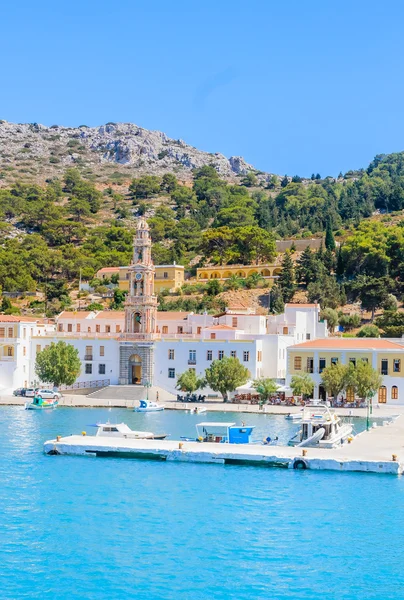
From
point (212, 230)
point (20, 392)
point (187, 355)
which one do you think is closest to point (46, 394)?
point (20, 392)

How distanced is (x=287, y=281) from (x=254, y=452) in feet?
185

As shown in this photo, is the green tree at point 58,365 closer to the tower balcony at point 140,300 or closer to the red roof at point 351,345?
the tower balcony at point 140,300

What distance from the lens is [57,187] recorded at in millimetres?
161125

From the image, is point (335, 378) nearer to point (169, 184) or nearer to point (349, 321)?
point (349, 321)

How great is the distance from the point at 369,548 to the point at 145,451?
46.0 feet

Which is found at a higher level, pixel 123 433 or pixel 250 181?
pixel 250 181

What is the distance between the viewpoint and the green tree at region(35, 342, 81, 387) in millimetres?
61781

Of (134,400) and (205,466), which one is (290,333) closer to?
(134,400)

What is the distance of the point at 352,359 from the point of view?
58031 mm

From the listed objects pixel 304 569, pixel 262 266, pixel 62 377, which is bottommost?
pixel 304 569

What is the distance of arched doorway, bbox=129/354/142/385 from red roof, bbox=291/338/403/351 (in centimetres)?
1223

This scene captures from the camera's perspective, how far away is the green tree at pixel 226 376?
57844mm

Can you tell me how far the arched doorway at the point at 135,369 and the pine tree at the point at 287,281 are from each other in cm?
2676

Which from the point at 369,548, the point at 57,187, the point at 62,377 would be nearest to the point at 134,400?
the point at 62,377
